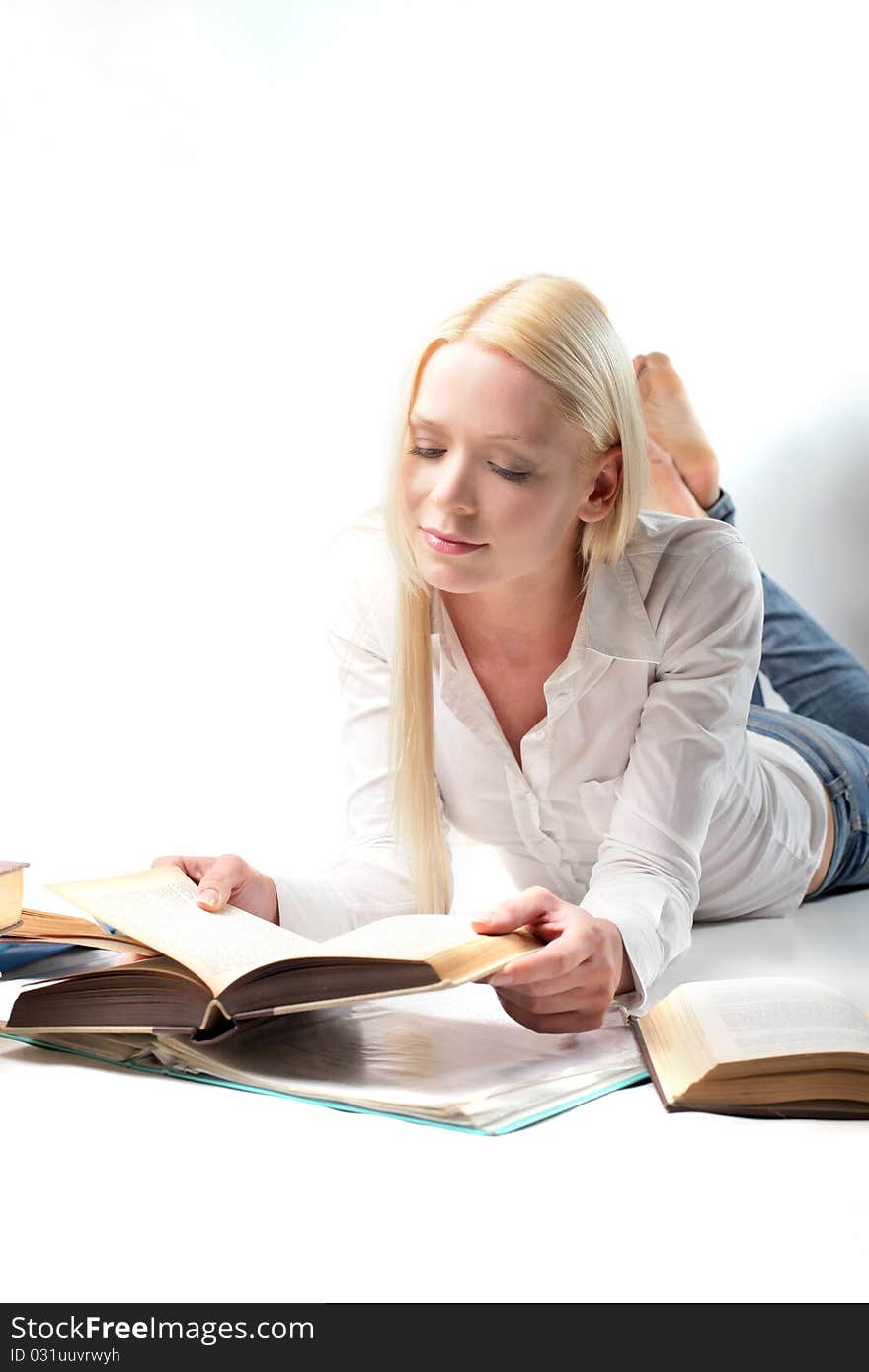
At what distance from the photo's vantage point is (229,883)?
4.43ft

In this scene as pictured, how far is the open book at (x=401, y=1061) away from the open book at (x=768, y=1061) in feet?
0.20

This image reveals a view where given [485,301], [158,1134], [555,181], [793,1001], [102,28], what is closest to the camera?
[158,1134]

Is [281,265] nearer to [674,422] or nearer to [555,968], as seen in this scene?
[674,422]

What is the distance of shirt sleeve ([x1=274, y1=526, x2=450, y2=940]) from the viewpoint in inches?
67.2

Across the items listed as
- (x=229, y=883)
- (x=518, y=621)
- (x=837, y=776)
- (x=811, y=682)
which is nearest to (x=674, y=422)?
(x=811, y=682)

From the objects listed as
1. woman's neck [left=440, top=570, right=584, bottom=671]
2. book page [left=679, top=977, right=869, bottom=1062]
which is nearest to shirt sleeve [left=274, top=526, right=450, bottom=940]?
woman's neck [left=440, top=570, right=584, bottom=671]

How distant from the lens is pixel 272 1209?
3.00ft

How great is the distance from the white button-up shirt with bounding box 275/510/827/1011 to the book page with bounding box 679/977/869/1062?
159 mm

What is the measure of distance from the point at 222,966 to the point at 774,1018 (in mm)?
476

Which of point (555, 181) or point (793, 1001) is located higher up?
point (555, 181)
